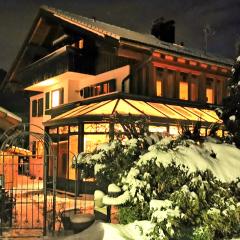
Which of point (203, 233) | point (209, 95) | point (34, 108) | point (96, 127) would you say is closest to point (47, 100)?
point (34, 108)

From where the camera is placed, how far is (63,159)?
67.6 feet

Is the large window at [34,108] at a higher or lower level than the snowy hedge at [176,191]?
higher

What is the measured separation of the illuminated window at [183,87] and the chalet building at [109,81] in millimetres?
A: 56

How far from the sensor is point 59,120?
2005cm

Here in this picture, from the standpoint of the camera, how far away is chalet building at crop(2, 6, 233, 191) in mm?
18250

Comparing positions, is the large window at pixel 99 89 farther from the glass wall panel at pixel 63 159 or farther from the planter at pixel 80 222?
the planter at pixel 80 222

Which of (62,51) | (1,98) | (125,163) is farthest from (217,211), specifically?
(1,98)

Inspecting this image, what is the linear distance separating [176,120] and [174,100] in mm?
2332

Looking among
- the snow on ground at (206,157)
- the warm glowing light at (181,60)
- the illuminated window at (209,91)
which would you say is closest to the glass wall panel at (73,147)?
the warm glowing light at (181,60)

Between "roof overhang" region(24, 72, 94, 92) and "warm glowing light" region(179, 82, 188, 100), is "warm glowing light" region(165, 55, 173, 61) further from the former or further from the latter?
"roof overhang" region(24, 72, 94, 92)

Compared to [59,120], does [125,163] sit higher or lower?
lower

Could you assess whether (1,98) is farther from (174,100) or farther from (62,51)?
(174,100)

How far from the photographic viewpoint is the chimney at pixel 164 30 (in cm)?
2575

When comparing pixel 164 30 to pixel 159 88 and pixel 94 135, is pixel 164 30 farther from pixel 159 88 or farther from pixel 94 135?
pixel 94 135
